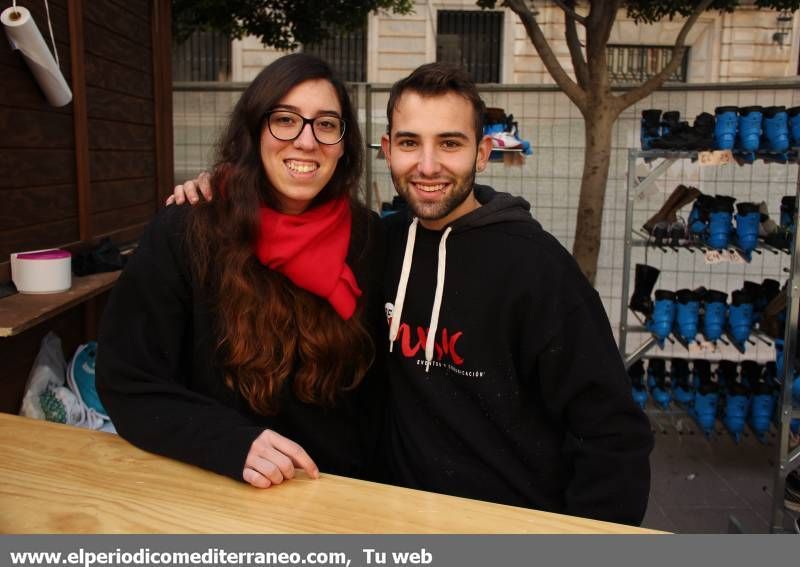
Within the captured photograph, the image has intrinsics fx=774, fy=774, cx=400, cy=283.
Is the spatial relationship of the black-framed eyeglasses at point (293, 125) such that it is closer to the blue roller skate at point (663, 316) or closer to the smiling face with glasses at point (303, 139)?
the smiling face with glasses at point (303, 139)

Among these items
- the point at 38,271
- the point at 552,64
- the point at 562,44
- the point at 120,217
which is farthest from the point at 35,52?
the point at 562,44

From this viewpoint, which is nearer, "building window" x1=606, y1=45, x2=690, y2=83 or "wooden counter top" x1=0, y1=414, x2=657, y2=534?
"wooden counter top" x1=0, y1=414, x2=657, y2=534

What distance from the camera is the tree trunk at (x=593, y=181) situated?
6.14 m

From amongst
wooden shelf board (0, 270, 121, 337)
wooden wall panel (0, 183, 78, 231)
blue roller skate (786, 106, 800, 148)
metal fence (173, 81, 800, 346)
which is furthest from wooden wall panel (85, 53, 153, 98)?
blue roller skate (786, 106, 800, 148)

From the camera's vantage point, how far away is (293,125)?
6.58 feet

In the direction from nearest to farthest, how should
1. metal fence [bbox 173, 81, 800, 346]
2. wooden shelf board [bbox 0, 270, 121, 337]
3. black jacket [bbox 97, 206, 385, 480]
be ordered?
black jacket [bbox 97, 206, 385, 480] → wooden shelf board [bbox 0, 270, 121, 337] → metal fence [bbox 173, 81, 800, 346]

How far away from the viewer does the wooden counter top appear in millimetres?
1387

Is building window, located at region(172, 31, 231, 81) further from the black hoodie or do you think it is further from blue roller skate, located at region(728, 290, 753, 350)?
the black hoodie

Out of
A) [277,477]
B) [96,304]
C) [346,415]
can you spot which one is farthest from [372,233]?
[96,304]

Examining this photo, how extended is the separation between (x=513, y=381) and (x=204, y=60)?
61.3 ft

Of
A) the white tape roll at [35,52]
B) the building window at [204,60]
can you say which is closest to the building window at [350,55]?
the building window at [204,60]

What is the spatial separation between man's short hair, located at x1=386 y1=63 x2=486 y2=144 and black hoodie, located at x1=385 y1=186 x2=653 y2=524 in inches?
10.8

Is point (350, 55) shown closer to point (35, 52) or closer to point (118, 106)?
point (118, 106)
